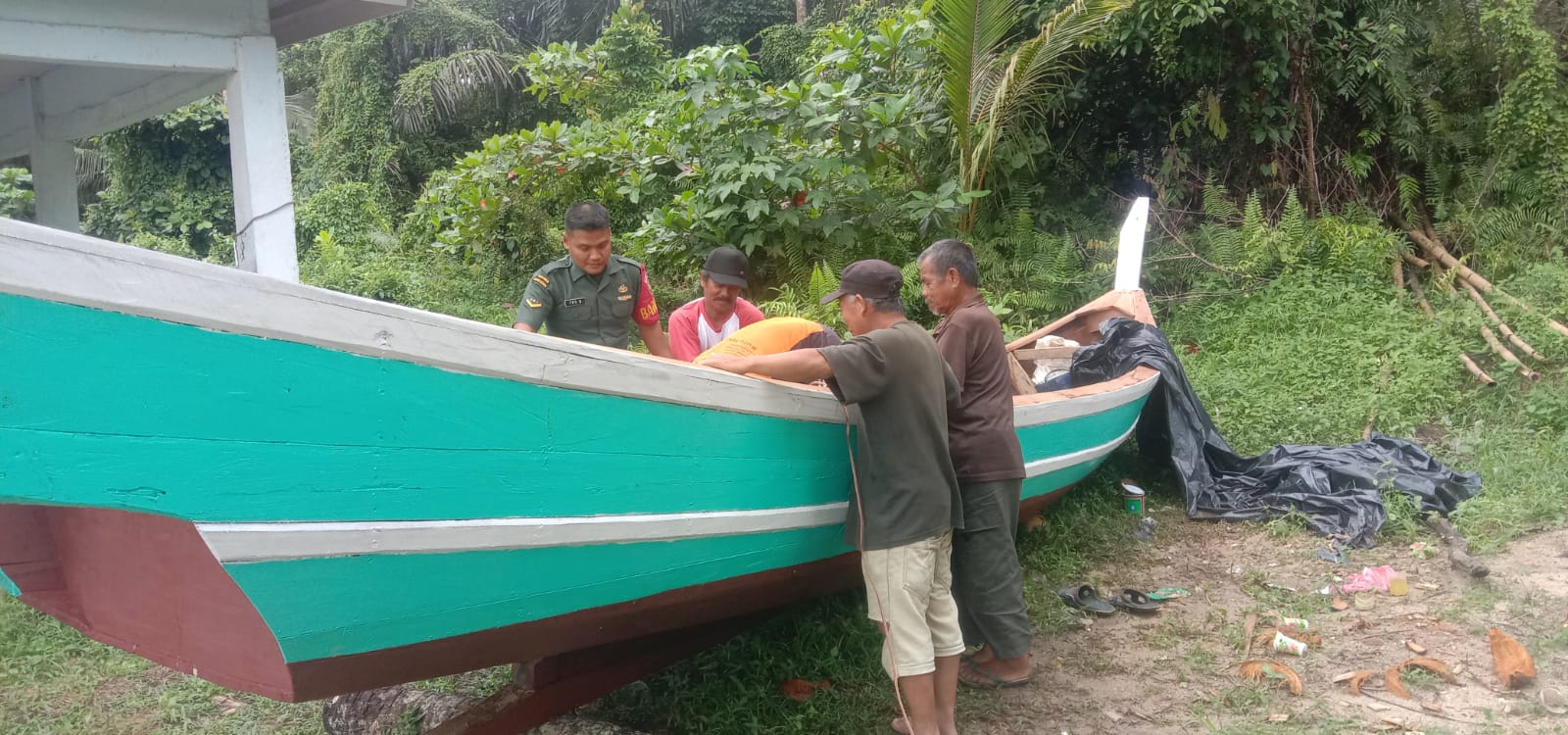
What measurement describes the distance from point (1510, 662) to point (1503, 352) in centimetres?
382

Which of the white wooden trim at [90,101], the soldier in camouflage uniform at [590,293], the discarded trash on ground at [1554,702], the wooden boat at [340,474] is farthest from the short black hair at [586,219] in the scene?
the discarded trash on ground at [1554,702]

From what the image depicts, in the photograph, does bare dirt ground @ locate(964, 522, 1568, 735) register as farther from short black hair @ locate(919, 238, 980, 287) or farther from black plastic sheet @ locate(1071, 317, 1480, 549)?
short black hair @ locate(919, 238, 980, 287)

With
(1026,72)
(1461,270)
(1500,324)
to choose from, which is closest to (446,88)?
(1026,72)

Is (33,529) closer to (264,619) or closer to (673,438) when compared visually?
(264,619)

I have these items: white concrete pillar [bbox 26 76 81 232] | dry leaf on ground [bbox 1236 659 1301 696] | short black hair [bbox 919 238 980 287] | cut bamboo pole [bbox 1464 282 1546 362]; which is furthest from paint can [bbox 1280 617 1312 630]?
white concrete pillar [bbox 26 76 81 232]

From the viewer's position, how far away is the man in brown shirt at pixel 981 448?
342cm

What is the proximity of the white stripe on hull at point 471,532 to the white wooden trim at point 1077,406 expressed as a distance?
4.29 feet

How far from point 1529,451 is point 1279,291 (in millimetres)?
2700

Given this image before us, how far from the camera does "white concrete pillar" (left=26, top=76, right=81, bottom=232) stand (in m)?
6.81

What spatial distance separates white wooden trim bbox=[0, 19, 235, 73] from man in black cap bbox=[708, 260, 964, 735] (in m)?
3.55

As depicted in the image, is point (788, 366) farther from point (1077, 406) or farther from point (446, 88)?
point (446, 88)

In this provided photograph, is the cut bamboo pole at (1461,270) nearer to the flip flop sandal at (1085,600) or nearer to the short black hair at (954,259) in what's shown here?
the flip flop sandal at (1085,600)

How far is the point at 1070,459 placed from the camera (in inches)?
187

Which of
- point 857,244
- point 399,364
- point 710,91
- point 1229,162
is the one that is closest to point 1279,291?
point 1229,162
